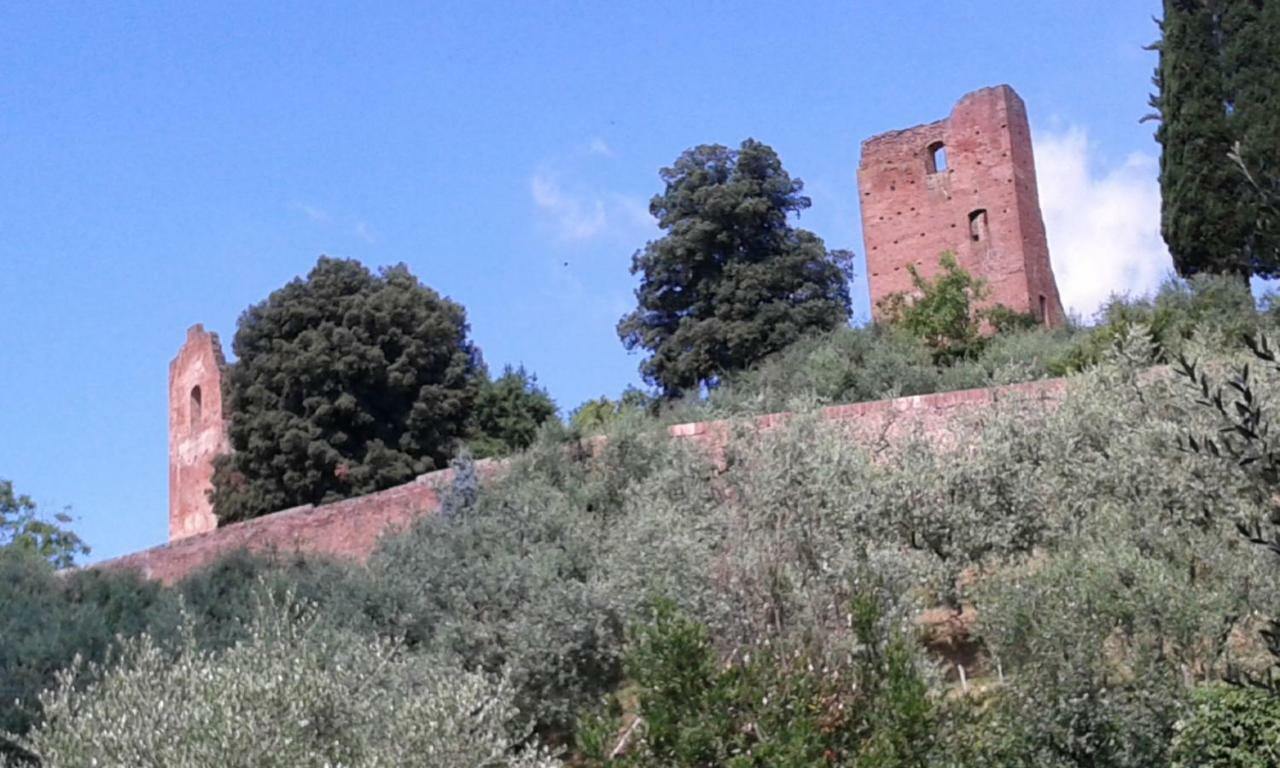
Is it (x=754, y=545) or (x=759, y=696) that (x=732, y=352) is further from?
(x=759, y=696)

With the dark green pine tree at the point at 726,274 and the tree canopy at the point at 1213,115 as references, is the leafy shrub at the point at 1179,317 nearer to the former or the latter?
the tree canopy at the point at 1213,115

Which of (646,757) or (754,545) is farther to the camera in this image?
(754,545)

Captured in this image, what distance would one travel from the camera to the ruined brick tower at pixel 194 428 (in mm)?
33531

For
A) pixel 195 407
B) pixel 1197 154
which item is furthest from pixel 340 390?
pixel 1197 154

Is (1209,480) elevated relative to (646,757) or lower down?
elevated

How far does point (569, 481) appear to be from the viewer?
1761 cm

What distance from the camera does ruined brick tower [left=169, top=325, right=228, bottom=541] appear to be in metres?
33.5

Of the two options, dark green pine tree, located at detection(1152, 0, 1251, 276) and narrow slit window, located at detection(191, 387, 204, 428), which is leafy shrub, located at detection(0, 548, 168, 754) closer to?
dark green pine tree, located at detection(1152, 0, 1251, 276)

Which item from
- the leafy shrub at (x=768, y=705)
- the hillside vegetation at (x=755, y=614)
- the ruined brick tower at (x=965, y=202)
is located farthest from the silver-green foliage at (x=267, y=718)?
the ruined brick tower at (x=965, y=202)

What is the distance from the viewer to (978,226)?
103ft

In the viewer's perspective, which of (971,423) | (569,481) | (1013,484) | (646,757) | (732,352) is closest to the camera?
(646,757)

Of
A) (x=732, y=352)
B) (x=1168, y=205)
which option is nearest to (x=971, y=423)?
(x=1168, y=205)

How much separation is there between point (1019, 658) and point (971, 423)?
472 centimetres

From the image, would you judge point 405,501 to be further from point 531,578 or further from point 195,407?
point 195,407
